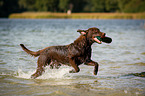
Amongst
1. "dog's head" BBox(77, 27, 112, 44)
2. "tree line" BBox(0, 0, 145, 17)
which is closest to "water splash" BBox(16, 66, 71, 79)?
"dog's head" BBox(77, 27, 112, 44)

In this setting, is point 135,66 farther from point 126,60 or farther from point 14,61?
point 14,61

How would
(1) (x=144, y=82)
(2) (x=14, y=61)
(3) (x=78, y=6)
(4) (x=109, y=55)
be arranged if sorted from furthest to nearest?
(3) (x=78, y=6)
(4) (x=109, y=55)
(2) (x=14, y=61)
(1) (x=144, y=82)

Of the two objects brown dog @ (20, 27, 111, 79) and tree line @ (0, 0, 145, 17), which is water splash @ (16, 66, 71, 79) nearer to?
brown dog @ (20, 27, 111, 79)

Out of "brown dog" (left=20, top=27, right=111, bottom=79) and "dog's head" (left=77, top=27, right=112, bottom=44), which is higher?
"dog's head" (left=77, top=27, right=112, bottom=44)

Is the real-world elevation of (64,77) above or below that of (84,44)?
below

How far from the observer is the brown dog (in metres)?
7.93

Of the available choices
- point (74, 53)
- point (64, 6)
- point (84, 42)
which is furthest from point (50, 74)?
point (64, 6)

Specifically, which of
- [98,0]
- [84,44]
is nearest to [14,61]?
[84,44]

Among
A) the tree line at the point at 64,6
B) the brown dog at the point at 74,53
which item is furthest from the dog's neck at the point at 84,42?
the tree line at the point at 64,6

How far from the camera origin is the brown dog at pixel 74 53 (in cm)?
793

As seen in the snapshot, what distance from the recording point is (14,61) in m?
11.2

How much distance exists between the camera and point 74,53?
7984 millimetres

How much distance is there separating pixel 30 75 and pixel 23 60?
277 centimetres

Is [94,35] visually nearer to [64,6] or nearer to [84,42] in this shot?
[84,42]
